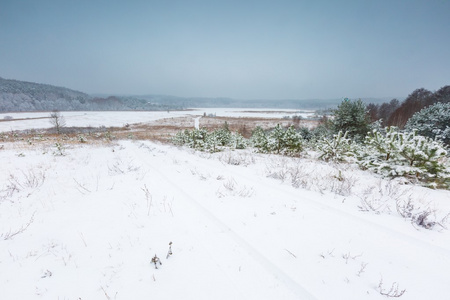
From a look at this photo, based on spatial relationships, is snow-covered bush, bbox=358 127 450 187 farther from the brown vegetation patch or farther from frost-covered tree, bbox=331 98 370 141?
frost-covered tree, bbox=331 98 370 141

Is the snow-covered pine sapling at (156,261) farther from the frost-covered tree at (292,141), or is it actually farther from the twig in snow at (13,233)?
the frost-covered tree at (292,141)

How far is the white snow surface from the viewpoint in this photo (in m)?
2.23

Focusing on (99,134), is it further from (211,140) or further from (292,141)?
(292,141)

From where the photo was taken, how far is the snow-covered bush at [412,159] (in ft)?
19.4

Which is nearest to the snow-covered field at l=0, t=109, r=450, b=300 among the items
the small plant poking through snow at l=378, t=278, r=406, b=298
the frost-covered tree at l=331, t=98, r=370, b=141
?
the small plant poking through snow at l=378, t=278, r=406, b=298

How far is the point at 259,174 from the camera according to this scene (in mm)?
6848

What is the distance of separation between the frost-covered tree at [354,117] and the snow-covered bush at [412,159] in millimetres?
11579

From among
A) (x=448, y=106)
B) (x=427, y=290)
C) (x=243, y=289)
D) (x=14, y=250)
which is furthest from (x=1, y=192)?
(x=448, y=106)

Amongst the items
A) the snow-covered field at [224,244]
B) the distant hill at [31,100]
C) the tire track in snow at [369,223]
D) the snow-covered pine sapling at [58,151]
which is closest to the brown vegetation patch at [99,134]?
the snow-covered pine sapling at [58,151]

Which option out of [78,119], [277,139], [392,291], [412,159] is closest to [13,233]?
[392,291]

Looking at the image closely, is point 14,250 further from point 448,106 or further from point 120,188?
point 448,106

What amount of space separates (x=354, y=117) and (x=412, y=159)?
43.4 feet

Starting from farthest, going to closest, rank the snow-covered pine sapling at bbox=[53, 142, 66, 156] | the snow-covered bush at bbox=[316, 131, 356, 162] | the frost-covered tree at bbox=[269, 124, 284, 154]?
the frost-covered tree at bbox=[269, 124, 284, 154], the snow-covered pine sapling at bbox=[53, 142, 66, 156], the snow-covered bush at bbox=[316, 131, 356, 162]

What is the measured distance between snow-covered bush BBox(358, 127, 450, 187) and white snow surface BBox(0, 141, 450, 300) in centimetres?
96
